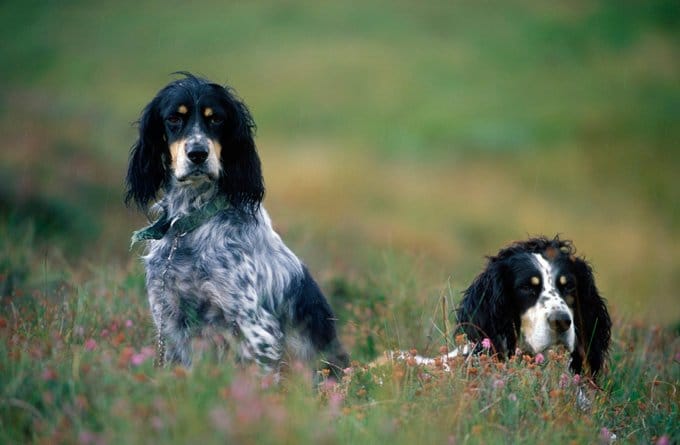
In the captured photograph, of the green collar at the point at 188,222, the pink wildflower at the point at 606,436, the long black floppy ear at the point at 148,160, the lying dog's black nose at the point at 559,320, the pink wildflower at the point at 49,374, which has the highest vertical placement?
the long black floppy ear at the point at 148,160

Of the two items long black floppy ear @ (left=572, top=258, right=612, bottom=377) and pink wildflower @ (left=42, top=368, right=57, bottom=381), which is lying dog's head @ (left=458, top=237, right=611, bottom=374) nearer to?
long black floppy ear @ (left=572, top=258, right=612, bottom=377)

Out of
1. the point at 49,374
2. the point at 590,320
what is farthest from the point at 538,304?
the point at 49,374

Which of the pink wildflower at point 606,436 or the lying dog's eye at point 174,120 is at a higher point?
the lying dog's eye at point 174,120

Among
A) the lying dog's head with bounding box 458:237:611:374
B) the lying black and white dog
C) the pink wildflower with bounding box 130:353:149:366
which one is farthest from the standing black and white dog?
the pink wildflower with bounding box 130:353:149:366

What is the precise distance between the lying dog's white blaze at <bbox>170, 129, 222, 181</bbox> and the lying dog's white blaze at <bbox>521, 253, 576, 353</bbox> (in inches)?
83.2

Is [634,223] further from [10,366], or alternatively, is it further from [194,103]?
[10,366]

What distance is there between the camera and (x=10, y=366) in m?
3.72

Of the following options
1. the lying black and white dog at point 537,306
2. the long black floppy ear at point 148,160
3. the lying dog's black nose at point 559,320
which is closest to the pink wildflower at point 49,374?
the long black floppy ear at point 148,160

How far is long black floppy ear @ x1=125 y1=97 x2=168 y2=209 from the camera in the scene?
545cm

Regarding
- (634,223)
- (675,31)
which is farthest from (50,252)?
(675,31)

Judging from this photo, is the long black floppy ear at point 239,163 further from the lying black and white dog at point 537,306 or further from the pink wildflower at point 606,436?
the pink wildflower at point 606,436

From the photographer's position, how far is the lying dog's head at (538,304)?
524 centimetres

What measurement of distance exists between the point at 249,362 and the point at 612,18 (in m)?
30.0

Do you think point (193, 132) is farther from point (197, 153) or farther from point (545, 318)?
point (545, 318)
